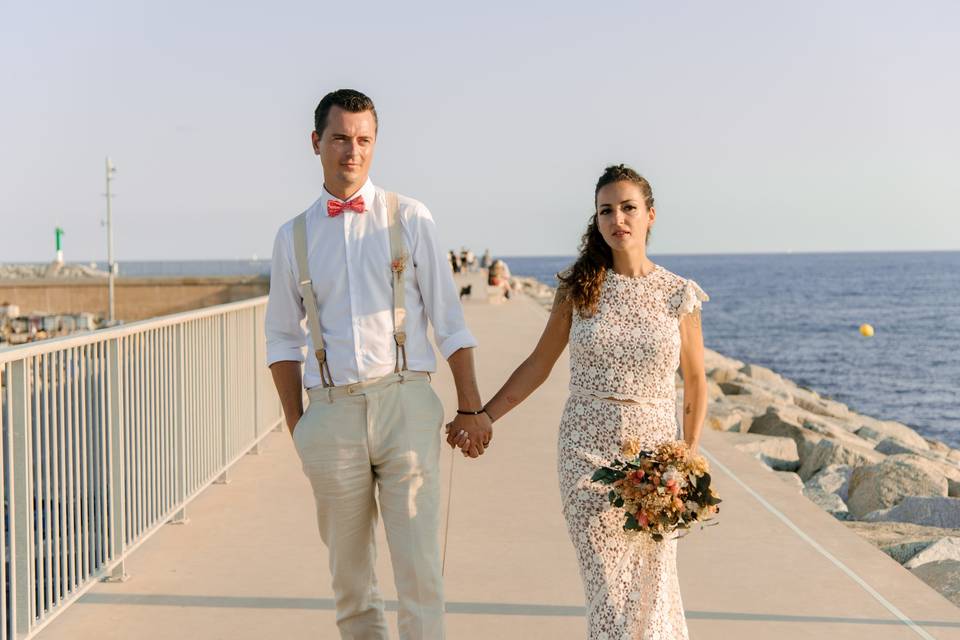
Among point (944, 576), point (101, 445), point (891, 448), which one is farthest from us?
point (891, 448)

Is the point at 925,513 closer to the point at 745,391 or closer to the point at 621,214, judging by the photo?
the point at 621,214

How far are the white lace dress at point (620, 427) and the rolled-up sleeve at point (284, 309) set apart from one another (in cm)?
97

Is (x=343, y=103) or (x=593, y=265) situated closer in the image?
(x=343, y=103)

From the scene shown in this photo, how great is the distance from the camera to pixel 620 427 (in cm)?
387

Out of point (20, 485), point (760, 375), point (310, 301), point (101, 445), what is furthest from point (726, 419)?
point (760, 375)

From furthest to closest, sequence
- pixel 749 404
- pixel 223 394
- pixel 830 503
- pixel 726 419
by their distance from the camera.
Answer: pixel 749 404, pixel 726 419, pixel 830 503, pixel 223 394

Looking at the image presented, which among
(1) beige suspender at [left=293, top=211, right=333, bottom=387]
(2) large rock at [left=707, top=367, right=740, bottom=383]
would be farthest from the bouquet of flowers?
(2) large rock at [left=707, top=367, right=740, bottom=383]

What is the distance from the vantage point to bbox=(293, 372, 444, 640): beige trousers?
363 centimetres

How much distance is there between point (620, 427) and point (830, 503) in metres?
5.55

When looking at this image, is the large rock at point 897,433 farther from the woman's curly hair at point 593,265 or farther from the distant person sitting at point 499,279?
the distant person sitting at point 499,279

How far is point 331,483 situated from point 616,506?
92 centimetres

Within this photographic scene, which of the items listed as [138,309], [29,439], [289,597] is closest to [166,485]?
[289,597]

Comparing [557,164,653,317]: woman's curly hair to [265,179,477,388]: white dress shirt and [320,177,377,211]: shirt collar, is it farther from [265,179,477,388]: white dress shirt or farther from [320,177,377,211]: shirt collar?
[320,177,377,211]: shirt collar

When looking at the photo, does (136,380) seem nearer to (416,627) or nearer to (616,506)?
(416,627)
